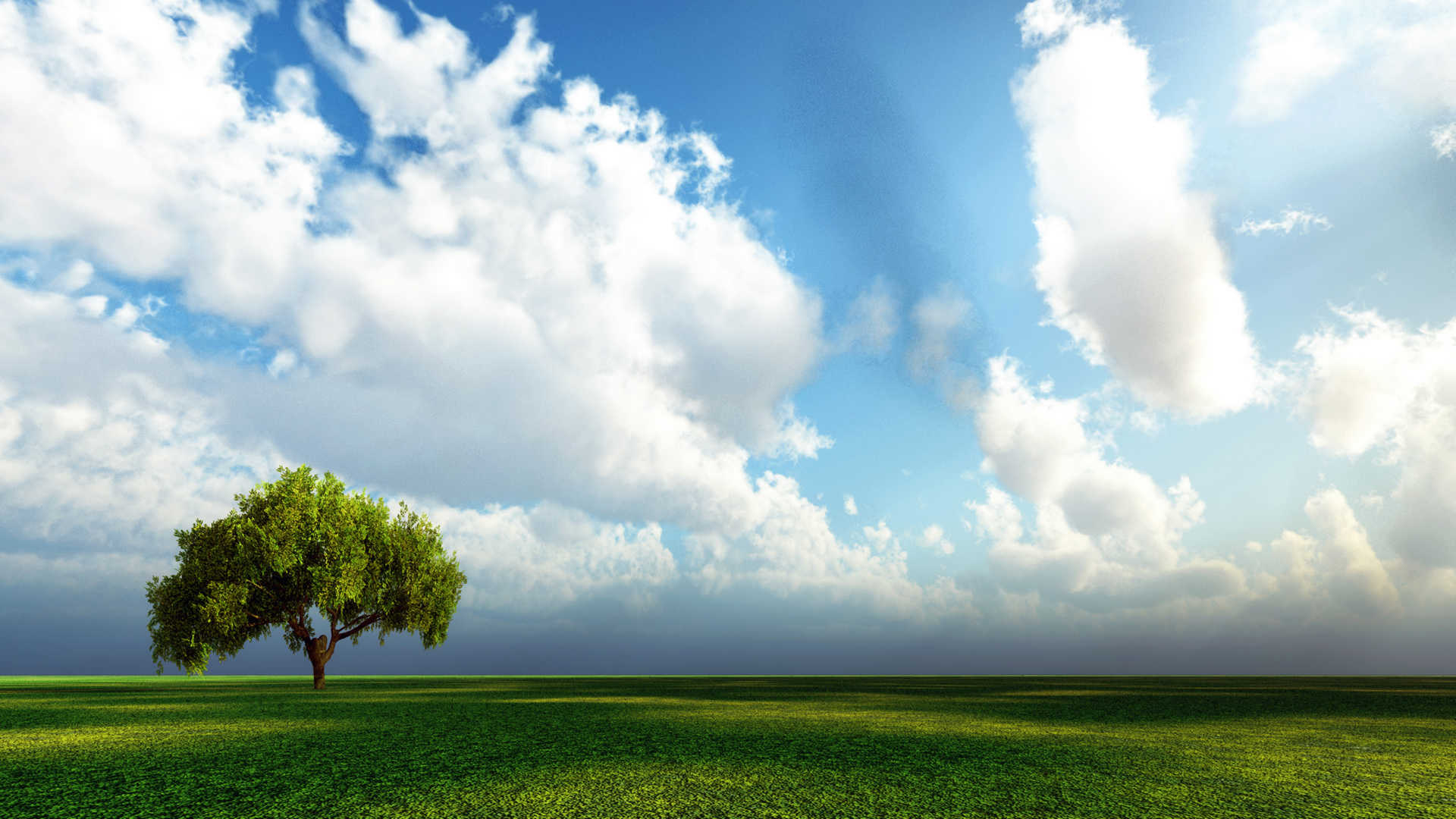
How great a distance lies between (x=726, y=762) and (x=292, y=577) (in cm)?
3075

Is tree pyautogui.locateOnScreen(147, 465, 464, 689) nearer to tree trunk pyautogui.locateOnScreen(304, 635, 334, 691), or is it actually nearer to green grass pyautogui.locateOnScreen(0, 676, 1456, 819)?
tree trunk pyautogui.locateOnScreen(304, 635, 334, 691)

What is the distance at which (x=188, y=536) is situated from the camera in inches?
1329

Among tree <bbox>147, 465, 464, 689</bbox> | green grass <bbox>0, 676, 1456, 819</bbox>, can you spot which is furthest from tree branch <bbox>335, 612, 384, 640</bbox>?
green grass <bbox>0, 676, 1456, 819</bbox>

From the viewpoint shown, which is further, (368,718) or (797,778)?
(368,718)

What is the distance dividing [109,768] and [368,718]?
751 centimetres

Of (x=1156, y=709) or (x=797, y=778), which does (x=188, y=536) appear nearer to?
(x=797, y=778)

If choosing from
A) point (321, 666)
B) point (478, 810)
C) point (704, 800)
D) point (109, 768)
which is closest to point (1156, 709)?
point (704, 800)

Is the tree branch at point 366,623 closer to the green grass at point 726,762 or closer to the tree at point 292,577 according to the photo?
the tree at point 292,577

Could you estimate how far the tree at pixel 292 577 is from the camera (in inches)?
1265

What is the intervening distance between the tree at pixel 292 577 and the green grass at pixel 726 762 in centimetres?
1226

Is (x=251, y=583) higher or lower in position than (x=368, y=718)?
higher

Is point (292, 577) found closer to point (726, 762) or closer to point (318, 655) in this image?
point (318, 655)

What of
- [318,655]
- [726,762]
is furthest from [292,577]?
[726,762]

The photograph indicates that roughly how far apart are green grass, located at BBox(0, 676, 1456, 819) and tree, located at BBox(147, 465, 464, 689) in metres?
12.3
